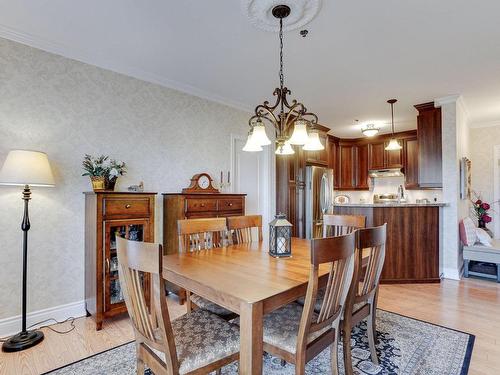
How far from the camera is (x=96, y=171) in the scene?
104 inches

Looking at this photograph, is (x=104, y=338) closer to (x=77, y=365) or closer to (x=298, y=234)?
(x=77, y=365)

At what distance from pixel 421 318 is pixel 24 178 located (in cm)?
359

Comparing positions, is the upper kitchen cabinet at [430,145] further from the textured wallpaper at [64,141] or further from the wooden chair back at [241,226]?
the textured wallpaper at [64,141]

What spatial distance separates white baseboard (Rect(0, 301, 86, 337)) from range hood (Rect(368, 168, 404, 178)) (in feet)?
18.9

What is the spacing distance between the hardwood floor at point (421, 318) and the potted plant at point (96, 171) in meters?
1.25

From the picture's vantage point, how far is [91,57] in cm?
279

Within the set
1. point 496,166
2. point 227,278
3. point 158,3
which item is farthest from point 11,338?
point 496,166

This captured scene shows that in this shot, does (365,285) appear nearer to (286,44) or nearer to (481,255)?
(286,44)

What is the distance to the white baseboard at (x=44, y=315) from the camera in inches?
92.7

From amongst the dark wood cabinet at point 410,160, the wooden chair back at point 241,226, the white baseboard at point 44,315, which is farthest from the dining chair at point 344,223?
the dark wood cabinet at point 410,160

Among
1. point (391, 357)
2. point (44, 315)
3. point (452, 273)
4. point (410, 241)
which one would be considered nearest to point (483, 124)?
point (452, 273)

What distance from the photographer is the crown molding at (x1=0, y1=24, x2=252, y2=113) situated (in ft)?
7.91

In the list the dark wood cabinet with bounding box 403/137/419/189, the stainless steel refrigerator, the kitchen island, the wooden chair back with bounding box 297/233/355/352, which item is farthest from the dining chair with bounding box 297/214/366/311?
the dark wood cabinet with bounding box 403/137/419/189

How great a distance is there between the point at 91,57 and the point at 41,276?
2099mm
